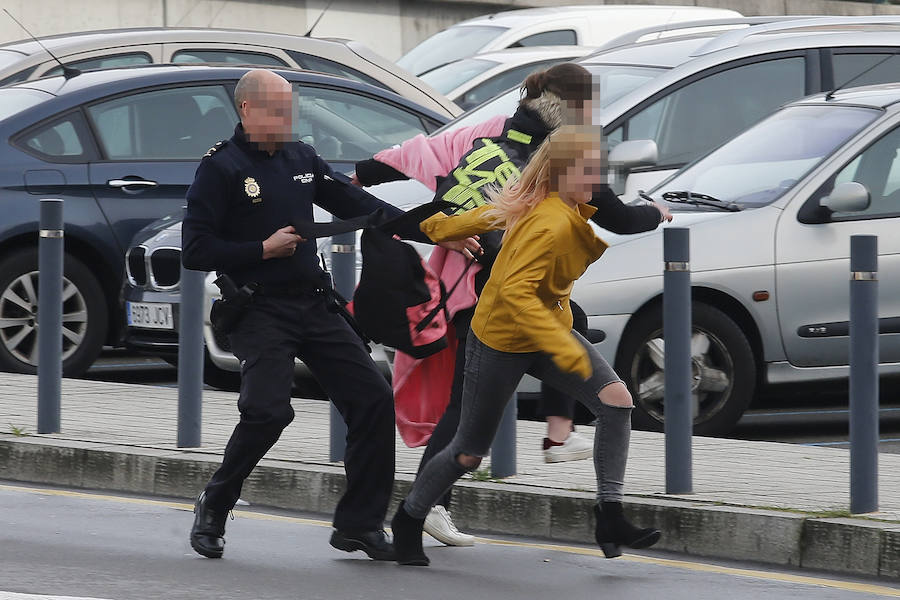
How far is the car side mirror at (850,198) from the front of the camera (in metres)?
9.25

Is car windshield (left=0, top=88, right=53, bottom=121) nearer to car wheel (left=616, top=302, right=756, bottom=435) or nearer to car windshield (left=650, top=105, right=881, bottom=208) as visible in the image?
car windshield (left=650, top=105, right=881, bottom=208)

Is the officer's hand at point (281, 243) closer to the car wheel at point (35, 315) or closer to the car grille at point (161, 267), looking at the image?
the car grille at point (161, 267)

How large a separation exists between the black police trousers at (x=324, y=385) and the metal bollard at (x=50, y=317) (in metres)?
2.23

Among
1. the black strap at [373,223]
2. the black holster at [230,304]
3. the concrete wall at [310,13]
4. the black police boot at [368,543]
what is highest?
the concrete wall at [310,13]

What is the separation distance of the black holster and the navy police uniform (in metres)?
0.03

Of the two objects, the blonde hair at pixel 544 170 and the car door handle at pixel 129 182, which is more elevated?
the car door handle at pixel 129 182

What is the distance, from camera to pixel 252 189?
256 inches

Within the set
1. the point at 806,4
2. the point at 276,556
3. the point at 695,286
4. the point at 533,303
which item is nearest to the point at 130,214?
the point at 695,286

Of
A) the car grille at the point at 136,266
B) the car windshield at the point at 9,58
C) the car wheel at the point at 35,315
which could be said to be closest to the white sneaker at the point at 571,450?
the car grille at the point at 136,266

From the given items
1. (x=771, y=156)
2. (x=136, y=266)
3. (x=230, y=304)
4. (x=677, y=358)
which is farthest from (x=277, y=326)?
(x=136, y=266)

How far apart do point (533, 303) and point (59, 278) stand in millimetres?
3386

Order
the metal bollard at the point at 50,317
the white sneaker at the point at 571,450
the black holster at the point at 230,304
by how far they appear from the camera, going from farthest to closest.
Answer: the metal bollard at the point at 50,317 < the white sneaker at the point at 571,450 < the black holster at the point at 230,304

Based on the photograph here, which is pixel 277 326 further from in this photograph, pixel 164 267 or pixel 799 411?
pixel 799 411

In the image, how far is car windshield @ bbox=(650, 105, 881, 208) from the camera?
31.8 feet
